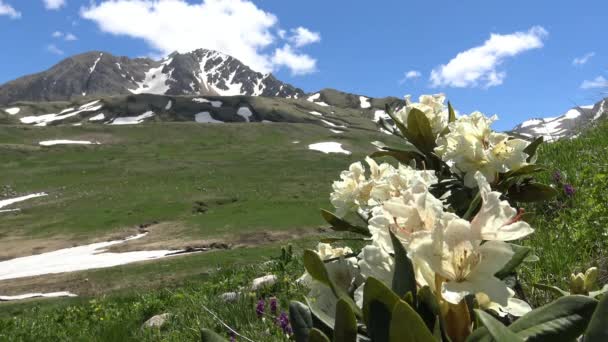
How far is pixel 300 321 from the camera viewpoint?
72.5 inches

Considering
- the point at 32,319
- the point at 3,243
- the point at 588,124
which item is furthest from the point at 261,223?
the point at 588,124

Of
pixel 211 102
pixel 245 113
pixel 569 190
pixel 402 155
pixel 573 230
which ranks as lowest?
pixel 573 230

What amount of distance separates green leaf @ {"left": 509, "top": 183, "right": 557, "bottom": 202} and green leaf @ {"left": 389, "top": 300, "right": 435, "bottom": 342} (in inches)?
69.2

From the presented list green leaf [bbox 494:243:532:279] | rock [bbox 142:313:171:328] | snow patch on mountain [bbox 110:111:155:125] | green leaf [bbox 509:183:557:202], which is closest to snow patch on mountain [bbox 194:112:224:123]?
snow patch on mountain [bbox 110:111:155:125]

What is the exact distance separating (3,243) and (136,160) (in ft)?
121

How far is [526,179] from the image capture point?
287cm

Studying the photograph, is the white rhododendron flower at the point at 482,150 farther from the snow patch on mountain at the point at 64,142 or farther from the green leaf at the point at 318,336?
the snow patch on mountain at the point at 64,142

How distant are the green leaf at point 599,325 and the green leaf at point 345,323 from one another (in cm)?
57

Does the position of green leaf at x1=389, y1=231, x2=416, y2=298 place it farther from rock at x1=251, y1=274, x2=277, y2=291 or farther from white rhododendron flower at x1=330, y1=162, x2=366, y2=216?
rock at x1=251, y1=274, x2=277, y2=291

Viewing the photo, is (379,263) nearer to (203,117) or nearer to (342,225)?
(342,225)

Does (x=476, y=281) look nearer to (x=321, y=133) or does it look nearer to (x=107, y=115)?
(x=321, y=133)

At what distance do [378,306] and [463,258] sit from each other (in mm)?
264

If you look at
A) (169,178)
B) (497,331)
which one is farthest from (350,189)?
(169,178)

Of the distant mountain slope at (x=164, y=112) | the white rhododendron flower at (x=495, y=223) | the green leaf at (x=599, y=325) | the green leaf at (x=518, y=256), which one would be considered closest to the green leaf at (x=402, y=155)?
the green leaf at (x=518, y=256)
